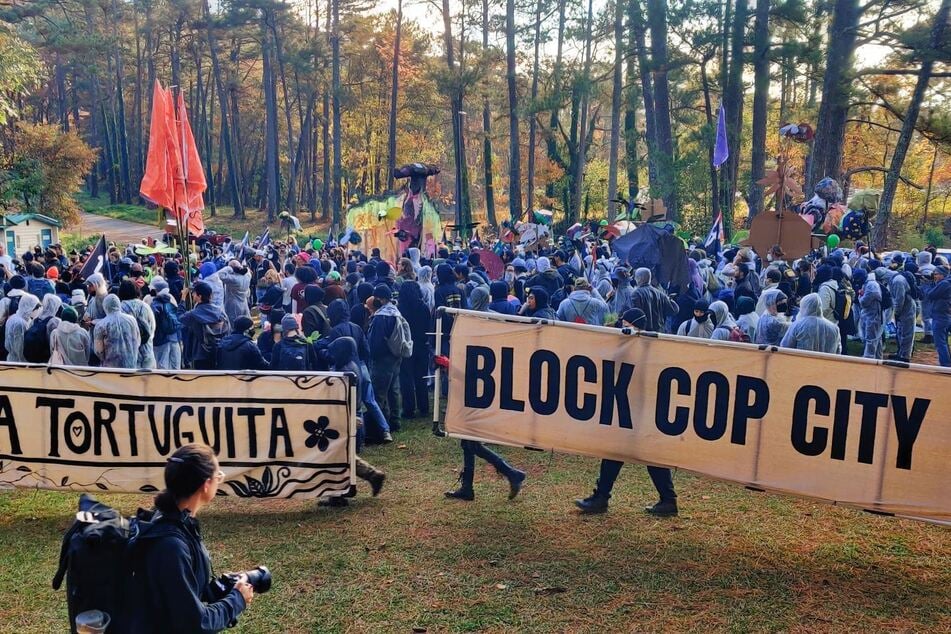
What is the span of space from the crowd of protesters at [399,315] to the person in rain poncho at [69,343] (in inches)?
0.6

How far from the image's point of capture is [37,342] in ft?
29.6

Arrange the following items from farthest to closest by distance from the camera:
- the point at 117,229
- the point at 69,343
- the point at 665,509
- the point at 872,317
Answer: the point at 117,229 < the point at 872,317 < the point at 69,343 < the point at 665,509

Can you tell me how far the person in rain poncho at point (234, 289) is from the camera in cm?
1395

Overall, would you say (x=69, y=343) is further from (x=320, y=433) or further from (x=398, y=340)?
(x=320, y=433)

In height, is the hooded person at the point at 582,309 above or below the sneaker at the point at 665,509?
above

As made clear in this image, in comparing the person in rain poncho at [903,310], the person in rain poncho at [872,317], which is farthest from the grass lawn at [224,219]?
the person in rain poncho at [872,317]

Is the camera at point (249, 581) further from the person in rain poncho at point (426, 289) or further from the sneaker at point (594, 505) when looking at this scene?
the person in rain poncho at point (426, 289)

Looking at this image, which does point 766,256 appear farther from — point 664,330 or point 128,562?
point 128,562

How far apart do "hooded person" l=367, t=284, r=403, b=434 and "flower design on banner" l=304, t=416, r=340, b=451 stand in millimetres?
2647

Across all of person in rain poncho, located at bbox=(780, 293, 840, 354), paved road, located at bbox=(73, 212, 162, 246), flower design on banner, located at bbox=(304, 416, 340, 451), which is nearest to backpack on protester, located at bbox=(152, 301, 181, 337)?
flower design on banner, located at bbox=(304, 416, 340, 451)

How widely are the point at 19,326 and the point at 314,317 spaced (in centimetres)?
362

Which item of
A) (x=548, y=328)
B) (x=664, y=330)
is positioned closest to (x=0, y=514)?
(x=548, y=328)

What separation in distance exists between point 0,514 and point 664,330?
→ 866 cm

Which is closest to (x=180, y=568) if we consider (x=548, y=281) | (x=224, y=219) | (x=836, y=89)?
(x=548, y=281)
